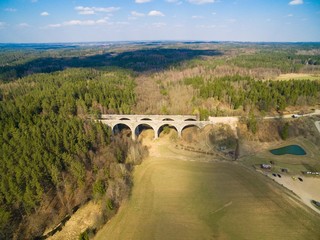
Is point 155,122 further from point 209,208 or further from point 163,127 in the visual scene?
point 209,208

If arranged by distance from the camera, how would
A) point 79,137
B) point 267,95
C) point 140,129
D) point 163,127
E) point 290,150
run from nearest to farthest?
point 79,137, point 290,150, point 163,127, point 140,129, point 267,95

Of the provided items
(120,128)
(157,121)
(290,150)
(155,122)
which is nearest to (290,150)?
(290,150)

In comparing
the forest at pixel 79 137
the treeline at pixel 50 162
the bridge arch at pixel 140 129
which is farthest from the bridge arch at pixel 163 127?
the treeline at pixel 50 162

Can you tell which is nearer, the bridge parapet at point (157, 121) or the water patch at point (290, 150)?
the water patch at point (290, 150)

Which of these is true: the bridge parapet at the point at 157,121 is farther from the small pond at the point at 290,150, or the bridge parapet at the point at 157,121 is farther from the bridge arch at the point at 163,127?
the small pond at the point at 290,150

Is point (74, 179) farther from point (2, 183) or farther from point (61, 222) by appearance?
point (2, 183)

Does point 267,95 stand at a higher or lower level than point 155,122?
higher

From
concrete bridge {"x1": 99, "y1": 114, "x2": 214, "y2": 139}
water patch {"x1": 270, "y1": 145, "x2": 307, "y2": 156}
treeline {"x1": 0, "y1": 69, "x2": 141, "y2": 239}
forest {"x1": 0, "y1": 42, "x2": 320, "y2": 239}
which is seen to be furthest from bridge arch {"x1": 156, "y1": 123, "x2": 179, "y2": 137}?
water patch {"x1": 270, "y1": 145, "x2": 307, "y2": 156}
